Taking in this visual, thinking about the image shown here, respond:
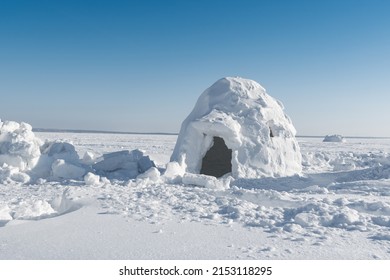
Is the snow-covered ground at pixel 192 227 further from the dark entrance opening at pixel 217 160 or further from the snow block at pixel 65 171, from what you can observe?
the dark entrance opening at pixel 217 160

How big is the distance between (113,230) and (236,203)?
2.42 metres

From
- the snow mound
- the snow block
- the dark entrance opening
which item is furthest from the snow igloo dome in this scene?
the snow mound

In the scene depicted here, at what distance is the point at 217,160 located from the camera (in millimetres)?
13625

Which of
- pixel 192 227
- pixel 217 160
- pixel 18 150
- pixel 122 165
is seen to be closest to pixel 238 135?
pixel 217 160

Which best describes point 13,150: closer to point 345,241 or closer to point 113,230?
point 113,230

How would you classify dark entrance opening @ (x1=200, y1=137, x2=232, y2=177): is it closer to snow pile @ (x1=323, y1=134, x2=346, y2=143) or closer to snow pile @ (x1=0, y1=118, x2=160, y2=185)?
snow pile @ (x1=0, y1=118, x2=160, y2=185)

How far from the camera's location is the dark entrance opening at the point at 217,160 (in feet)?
44.0

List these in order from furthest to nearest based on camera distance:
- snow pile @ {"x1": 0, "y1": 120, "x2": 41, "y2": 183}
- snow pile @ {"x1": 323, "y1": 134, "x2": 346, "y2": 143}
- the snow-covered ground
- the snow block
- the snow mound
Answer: snow pile @ {"x1": 323, "y1": 134, "x2": 346, "y2": 143} < the snow mound < the snow block < snow pile @ {"x1": 0, "y1": 120, "x2": 41, "y2": 183} < the snow-covered ground

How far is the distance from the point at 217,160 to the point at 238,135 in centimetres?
186

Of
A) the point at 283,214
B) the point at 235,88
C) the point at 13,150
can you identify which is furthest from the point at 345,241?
the point at 13,150

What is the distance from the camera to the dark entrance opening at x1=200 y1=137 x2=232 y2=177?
13.4 metres

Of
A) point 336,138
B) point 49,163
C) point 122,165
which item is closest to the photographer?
point 49,163

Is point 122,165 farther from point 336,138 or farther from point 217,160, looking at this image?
point 336,138

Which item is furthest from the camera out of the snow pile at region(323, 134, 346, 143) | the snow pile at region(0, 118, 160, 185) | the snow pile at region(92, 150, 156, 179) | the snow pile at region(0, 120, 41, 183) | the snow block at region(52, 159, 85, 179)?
the snow pile at region(323, 134, 346, 143)
